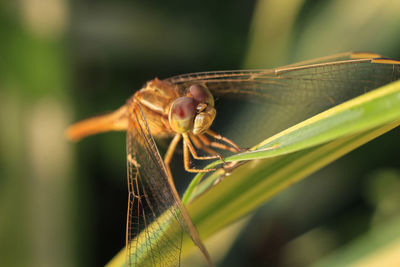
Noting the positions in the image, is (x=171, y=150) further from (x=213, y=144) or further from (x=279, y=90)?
(x=279, y=90)

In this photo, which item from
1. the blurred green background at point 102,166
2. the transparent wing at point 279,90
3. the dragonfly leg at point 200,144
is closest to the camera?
the transparent wing at point 279,90

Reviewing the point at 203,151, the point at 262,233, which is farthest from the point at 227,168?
the point at 262,233

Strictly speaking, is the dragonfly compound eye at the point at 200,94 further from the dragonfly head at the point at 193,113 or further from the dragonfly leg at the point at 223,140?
the dragonfly leg at the point at 223,140

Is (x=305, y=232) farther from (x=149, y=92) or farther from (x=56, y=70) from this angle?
(x=56, y=70)

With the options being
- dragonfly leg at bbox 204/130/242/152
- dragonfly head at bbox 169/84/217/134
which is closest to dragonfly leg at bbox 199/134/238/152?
dragonfly leg at bbox 204/130/242/152

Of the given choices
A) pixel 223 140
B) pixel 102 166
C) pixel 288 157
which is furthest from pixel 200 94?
pixel 102 166

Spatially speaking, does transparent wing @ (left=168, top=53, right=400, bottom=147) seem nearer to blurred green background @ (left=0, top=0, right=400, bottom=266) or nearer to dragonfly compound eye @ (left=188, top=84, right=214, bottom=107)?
dragonfly compound eye @ (left=188, top=84, right=214, bottom=107)

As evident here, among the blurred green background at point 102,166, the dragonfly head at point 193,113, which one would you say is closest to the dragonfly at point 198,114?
the dragonfly head at point 193,113
